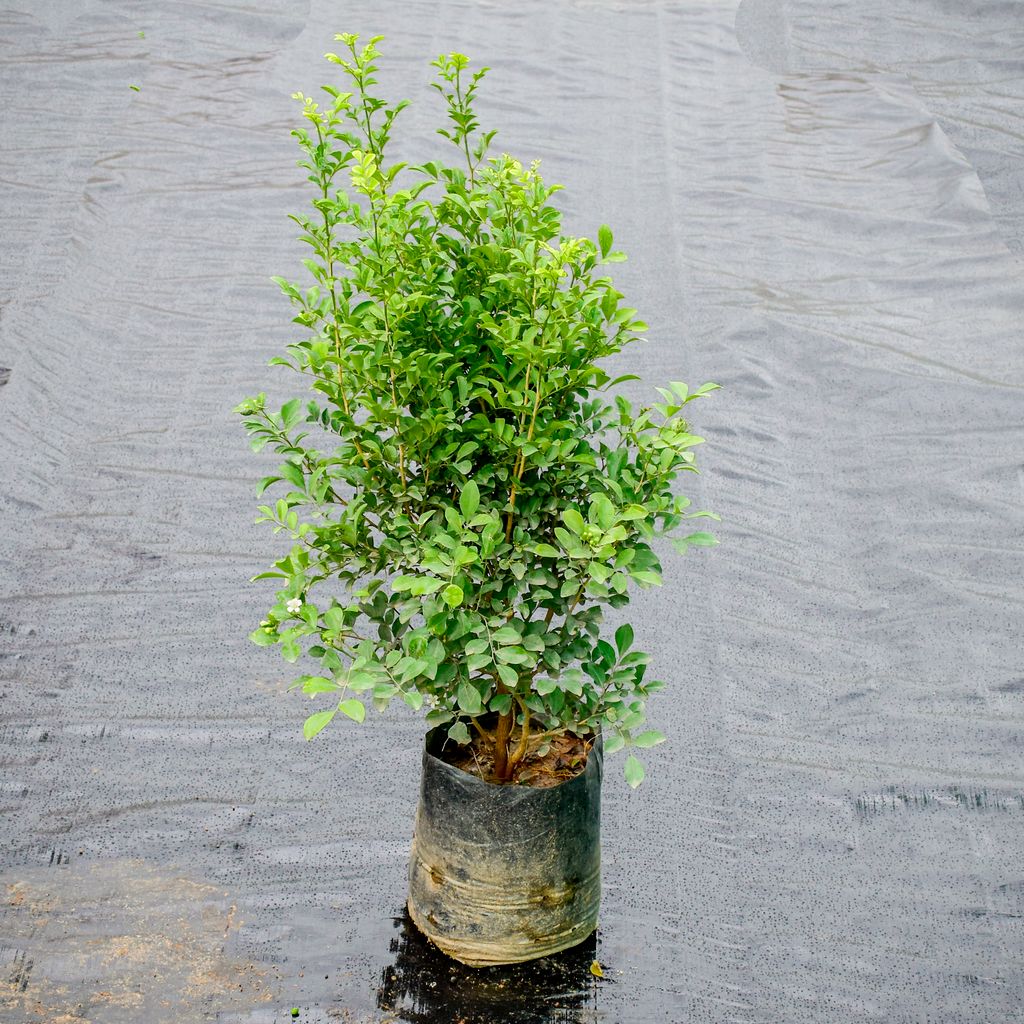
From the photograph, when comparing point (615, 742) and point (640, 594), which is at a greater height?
point (615, 742)

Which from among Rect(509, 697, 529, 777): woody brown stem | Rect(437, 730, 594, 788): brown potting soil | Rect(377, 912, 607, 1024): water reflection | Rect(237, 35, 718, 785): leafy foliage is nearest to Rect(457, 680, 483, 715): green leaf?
Rect(237, 35, 718, 785): leafy foliage

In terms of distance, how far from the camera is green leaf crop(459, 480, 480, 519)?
139 centimetres

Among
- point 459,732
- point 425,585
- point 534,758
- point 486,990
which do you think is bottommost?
point 486,990

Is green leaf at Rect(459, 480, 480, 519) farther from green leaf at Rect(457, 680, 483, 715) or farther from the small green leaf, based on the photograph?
green leaf at Rect(457, 680, 483, 715)

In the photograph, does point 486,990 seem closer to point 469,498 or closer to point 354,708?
point 354,708

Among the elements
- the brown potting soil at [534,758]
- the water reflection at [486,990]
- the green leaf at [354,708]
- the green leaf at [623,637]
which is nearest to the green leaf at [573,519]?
the green leaf at [623,637]

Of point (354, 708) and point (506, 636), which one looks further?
point (506, 636)

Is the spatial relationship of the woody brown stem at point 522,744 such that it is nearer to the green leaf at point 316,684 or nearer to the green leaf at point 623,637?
the green leaf at point 623,637

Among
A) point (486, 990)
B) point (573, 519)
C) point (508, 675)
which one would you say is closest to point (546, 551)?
point (573, 519)

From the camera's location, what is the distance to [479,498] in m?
1.45

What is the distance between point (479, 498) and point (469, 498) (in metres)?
0.06

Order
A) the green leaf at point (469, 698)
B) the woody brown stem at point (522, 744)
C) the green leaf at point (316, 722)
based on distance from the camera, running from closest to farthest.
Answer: the green leaf at point (316, 722) → the green leaf at point (469, 698) → the woody brown stem at point (522, 744)

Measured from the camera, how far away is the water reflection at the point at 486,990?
1.65 meters

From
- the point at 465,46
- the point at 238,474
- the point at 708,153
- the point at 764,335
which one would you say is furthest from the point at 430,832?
the point at 465,46
